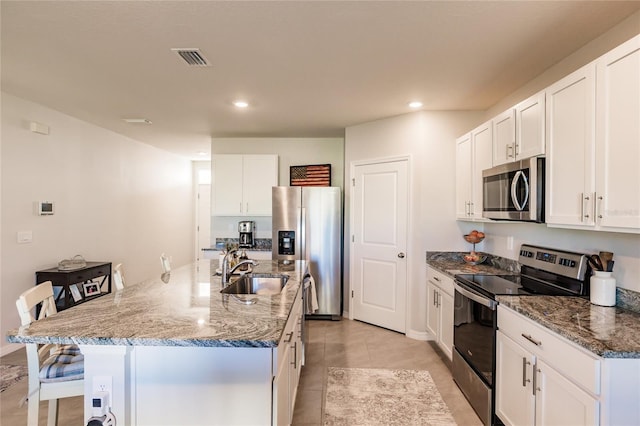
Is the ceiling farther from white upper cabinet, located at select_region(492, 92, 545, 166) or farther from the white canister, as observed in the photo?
the white canister

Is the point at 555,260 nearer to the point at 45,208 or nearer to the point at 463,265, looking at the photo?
the point at 463,265

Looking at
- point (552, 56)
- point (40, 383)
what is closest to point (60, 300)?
point (40, 383)

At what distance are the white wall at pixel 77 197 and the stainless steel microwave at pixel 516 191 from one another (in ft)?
14.8

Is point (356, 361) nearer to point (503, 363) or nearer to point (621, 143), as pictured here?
point (503, 363)

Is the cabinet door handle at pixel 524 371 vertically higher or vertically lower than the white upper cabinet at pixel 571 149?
lower

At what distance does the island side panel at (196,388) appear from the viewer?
141cm

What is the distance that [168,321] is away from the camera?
151 cm

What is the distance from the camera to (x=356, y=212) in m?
4.42

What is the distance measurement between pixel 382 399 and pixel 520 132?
225 centimetres

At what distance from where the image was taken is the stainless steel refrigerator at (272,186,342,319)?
4539 mm

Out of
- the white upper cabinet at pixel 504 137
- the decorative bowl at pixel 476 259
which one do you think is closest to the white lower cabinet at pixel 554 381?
the white upper cabinet at pixel 504 137

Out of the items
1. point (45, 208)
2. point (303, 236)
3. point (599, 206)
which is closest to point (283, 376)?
point (599, 206)

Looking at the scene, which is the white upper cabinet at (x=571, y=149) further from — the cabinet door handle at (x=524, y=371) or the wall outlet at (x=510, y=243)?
the wall outlet at (x=510, y=243)

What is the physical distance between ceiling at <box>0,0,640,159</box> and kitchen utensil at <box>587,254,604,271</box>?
1.42 m
